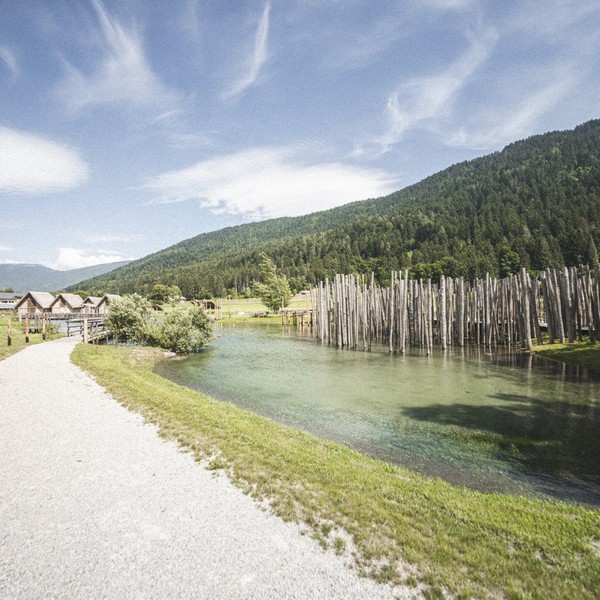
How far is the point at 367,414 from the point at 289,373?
7847 mm

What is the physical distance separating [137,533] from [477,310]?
28.8 m

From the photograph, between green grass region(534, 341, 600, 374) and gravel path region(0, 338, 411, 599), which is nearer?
gravel path region(0, 338, 411, 599)

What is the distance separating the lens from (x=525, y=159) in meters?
180

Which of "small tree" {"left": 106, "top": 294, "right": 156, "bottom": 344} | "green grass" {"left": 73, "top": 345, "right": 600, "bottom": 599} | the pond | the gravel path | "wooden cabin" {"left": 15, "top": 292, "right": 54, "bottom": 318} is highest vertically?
"wooden cabin" {"left": 15, "top": 292, "right": 54, "bottom": 318}

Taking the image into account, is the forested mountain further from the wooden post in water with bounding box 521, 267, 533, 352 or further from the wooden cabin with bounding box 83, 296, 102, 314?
the wooden post in water with bounding box 521, 267, 533, 352

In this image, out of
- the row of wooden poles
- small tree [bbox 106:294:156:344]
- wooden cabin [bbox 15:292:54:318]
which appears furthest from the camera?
wooden cabin [bbox 15:292:54:318]

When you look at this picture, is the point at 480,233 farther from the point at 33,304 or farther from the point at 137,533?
the point at 137,533

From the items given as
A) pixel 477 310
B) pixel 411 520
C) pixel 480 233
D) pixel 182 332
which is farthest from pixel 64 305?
pixel 480 233

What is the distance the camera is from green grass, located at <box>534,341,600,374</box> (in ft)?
61.6

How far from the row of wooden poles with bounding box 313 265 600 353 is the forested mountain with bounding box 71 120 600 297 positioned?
223ft

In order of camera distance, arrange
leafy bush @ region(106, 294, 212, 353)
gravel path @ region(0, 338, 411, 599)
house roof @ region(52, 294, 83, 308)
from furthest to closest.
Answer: house roof @ region(52, 294, 83, 308)
leafy bush @ region(106, 294, 212, 353)
gravel path @ region(0, 338, 411, 599)

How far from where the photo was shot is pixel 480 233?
11456 cm

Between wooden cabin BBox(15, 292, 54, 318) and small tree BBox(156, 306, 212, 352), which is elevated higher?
wooden cabin BBox(15, 292, 54, 318)

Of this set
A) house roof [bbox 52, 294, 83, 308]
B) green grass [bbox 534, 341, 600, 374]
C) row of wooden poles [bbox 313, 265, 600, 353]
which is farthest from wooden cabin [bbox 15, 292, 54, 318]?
green grass [bbox 534, 341, 600, 374]
